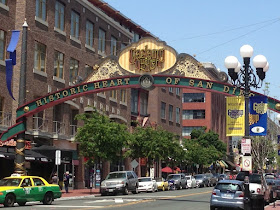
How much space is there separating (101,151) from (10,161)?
743 cm

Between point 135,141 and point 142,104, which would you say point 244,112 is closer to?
point 135,141

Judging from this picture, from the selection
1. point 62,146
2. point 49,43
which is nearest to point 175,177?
point 62,146

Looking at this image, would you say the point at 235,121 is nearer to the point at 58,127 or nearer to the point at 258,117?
the point at 258,117

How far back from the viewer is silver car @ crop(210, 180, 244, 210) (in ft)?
80.1

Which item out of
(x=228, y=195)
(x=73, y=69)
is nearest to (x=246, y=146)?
(x=228, y=195)

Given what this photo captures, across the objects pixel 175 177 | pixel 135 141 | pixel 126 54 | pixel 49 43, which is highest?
pixel 49 43

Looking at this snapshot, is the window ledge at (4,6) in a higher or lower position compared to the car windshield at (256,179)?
higher

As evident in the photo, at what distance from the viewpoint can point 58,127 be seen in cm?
4938

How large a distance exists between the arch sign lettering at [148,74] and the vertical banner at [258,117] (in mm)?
6546

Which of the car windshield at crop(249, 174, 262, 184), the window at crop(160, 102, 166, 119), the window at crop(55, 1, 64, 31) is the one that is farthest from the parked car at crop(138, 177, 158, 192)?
the window at crop(160, 102, 166, 119)

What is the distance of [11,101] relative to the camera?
138 feet

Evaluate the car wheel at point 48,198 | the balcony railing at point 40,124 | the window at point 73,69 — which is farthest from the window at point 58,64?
the car wheel at point 48,198

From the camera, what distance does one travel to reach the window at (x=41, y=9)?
46.1 meters

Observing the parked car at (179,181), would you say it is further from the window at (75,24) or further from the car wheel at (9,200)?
the car wheel at (9,200)
